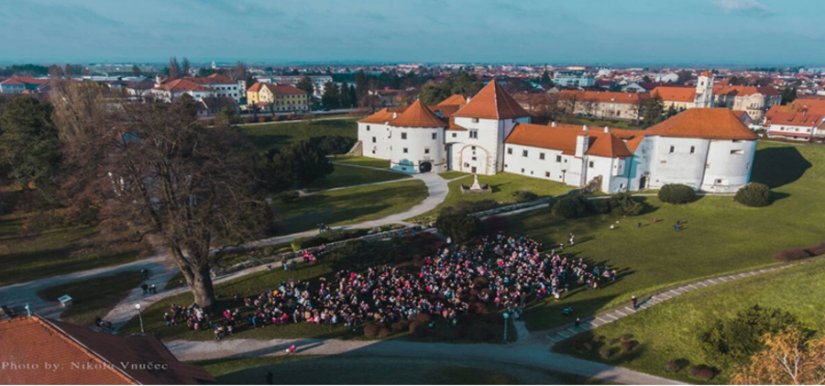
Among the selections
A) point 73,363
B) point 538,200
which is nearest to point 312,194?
point 538,200

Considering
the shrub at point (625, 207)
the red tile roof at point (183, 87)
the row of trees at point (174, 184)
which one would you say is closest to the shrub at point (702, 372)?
the row of trees at point (174, 184)

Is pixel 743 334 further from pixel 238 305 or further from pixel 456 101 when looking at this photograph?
pixel 456 101

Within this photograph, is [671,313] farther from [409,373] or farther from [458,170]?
[458,170]

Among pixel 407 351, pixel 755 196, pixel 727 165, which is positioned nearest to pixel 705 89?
pixel 727 165

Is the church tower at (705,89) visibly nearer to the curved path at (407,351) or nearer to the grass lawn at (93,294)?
the curved path at (407,351)

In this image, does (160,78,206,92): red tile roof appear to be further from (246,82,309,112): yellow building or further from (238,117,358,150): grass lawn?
(238,117,358,150): grass lawn

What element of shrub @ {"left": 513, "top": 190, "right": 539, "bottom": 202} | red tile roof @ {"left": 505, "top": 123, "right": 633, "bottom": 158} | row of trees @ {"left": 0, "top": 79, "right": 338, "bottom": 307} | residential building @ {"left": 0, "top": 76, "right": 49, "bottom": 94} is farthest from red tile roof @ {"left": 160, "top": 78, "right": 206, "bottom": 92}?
row of trees @ {"left": 0, "top": 79, "right": 338, "bottom": 307}
